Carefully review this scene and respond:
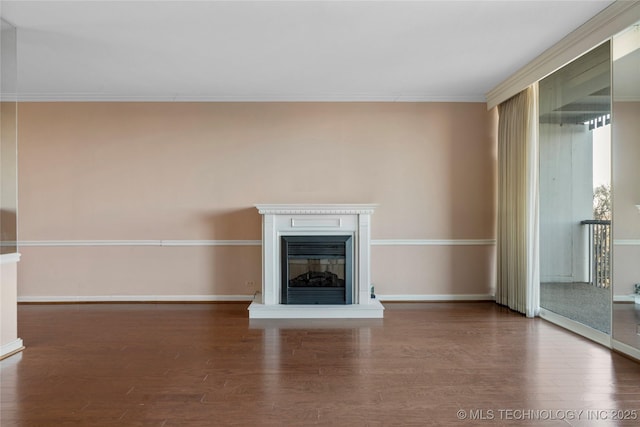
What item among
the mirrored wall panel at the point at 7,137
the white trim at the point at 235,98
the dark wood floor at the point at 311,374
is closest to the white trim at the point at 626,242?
the dark wood floor at the point at 311,374

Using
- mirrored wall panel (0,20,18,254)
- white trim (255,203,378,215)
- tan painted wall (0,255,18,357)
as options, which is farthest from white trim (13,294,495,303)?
mirrored wall panel (0,20,18,254)

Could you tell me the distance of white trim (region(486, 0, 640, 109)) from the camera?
10.4 ft

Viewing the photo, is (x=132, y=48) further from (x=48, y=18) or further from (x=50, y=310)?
(x=50, y=310)

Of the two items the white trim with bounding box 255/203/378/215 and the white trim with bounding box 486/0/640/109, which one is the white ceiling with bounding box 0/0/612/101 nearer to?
the white trim with bounding box 486/0/640/109

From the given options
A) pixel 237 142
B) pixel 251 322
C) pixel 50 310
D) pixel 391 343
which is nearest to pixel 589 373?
pixel 391 343

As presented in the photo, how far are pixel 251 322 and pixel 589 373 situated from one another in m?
3.09

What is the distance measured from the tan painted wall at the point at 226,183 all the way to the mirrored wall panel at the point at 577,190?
3.63 feet

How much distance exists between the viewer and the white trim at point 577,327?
3.76 metres

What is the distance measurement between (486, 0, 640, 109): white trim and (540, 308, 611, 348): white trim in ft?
8.08

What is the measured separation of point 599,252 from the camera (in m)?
3.96

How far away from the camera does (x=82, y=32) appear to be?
3.61 m

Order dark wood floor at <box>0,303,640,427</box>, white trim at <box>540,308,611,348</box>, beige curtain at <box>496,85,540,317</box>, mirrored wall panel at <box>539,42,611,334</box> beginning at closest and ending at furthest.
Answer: dark wood floor at <box>0,303,640,427</box>
white trim at <box>540,308,611,348</box>
mirrored wall panel at <box>539,42,611,334</box>
beige curtain at <box>496,85,540,317</box>

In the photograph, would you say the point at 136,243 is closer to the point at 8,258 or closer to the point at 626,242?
the point at 8,258

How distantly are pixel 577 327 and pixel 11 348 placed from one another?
16.8 feet
